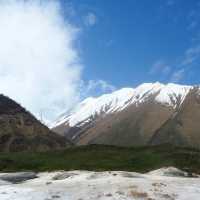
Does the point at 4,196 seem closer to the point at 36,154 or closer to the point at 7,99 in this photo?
the point at 36,154

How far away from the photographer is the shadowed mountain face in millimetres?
158000

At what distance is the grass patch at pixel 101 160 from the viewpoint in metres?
91.1

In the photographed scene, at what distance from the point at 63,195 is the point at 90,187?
8.00 feet

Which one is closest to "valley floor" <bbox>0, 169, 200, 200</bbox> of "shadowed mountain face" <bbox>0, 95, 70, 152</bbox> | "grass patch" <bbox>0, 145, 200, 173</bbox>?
"grass patch" <bbox>0, 145, 200, 173</bbox>

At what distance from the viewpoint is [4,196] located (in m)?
32.5

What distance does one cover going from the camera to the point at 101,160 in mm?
99812

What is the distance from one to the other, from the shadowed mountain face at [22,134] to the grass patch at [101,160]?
4924cm

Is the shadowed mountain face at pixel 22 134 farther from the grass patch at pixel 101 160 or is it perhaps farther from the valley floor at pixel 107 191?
the valley floor at pixel 107 191

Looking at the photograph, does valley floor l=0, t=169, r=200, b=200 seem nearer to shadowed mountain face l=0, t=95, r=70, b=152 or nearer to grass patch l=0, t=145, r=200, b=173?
grass patch l=0, t=145, r=200, b=173

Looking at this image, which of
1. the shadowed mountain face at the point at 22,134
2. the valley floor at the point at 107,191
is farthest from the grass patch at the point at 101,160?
the valley floor at the point at 107,191

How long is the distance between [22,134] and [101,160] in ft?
231

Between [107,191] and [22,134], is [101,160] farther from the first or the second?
[22,134]

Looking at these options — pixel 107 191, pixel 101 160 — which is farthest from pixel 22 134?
pixel 107 191

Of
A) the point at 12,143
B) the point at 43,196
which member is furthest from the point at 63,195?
the point at 12,143
